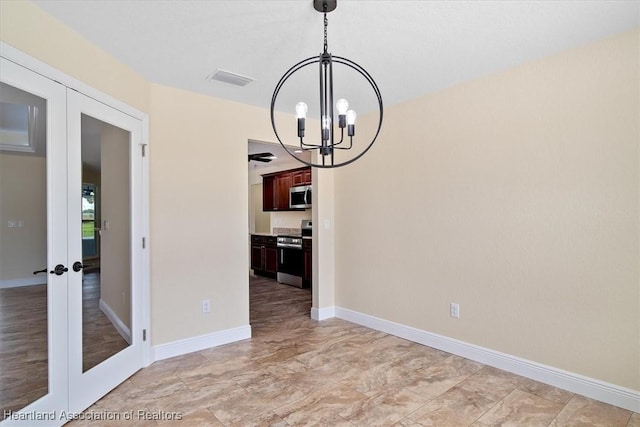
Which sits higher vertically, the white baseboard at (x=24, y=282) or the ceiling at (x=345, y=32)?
the ceiling at (x=345, y=32)

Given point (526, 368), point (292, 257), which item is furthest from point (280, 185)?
point (526, 368)

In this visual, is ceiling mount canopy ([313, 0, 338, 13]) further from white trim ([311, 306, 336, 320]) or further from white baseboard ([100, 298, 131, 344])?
white trim ([311, 306, 336, 320])

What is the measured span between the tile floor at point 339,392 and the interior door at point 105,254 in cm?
23

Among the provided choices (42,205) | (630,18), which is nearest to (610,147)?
(630,18)

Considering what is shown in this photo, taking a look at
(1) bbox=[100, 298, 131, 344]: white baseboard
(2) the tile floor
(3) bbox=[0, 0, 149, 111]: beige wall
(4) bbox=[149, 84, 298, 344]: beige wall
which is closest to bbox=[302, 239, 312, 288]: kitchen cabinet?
(4) bbox=[149, 84, 298, 344]: beige wall

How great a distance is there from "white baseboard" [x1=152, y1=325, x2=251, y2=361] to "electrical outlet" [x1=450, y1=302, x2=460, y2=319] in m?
2.12

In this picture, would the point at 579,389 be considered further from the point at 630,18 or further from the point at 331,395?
the point at 630,18

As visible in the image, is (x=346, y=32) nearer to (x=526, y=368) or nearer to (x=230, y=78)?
(x=230, y=78)

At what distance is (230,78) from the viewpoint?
9.87 feet

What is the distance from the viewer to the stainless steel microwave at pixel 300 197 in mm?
6398

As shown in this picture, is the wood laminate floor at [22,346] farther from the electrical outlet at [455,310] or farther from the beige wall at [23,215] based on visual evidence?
the electrical outlet at [455,310]

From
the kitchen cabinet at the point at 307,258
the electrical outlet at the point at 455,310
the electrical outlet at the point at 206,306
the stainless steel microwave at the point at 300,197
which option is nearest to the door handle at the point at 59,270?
the electrical outlet at the point at 206,306

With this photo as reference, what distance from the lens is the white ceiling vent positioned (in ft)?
9.53

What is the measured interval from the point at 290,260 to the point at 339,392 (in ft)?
13.0
